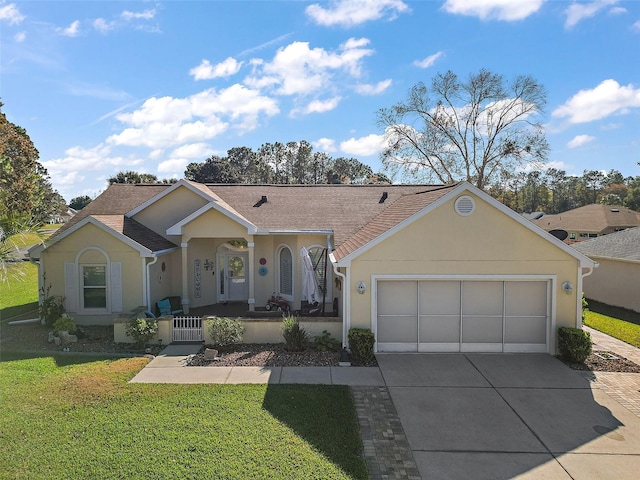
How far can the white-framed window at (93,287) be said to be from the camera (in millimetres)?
14898

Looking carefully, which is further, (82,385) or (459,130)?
(459,130)

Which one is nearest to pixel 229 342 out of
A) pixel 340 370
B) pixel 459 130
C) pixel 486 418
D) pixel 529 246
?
pixel 340 370

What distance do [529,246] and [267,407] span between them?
29.1ft

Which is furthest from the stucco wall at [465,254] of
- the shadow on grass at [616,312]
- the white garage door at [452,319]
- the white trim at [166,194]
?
the white trim at [166,194]

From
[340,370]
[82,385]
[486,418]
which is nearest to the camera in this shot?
[486,418]

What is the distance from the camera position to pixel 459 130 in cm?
3800

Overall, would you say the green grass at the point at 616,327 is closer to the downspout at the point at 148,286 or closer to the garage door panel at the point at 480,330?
the garage door panel at the point at 480,330

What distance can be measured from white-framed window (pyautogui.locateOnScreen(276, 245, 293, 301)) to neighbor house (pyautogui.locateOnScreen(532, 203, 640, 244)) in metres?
35.9

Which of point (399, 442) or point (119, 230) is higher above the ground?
point (119, 230)

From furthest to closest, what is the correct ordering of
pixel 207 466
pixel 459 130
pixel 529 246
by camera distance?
pixel 459 130 → pixel 529 246 → pixel 207 466

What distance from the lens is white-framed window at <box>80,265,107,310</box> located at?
14898 mm

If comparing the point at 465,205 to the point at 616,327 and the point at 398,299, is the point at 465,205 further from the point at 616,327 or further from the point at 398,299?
the point at 616,327

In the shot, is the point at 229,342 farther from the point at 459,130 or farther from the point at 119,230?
the point at 459,130

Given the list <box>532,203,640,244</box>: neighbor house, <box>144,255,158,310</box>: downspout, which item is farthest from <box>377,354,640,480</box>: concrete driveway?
<box>532,203,640,244</box>: neighbor house
